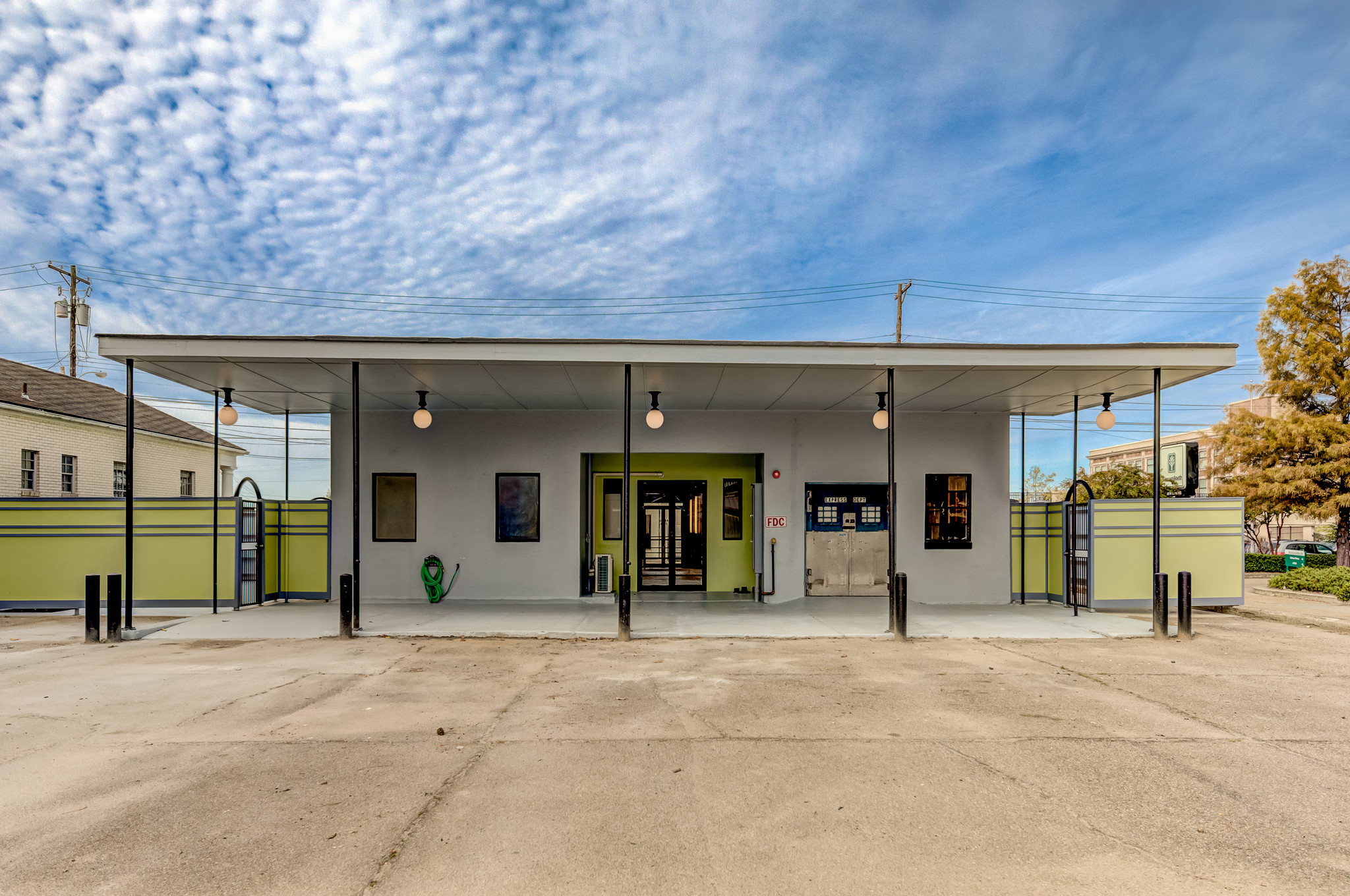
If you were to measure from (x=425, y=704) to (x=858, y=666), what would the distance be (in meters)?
4.49

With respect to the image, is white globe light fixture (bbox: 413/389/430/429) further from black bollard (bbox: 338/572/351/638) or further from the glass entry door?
the glass entry door

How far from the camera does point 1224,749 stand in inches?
195

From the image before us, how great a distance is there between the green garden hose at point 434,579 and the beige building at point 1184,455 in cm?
1398

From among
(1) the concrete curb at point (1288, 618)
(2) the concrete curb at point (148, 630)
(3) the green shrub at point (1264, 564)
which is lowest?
(3) the green shrub at point (1264, 564)

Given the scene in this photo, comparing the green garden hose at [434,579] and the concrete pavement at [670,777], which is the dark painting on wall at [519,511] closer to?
the green garden hose at [434,579]

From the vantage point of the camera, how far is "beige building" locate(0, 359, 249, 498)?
1903cm

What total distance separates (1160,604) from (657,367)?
7.51 meters

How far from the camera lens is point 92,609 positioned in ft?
28.1

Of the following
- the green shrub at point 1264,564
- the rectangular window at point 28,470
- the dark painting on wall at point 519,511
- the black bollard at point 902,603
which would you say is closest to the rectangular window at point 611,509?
the dark painting on wall at point 519,511

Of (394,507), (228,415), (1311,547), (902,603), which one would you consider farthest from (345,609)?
(1311,547)

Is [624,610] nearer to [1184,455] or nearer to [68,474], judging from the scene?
[1184,455]

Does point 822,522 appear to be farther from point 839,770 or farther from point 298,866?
point 298,866

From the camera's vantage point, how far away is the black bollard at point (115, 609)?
27.8 ft

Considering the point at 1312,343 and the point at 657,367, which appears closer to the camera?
the point at 657,367
